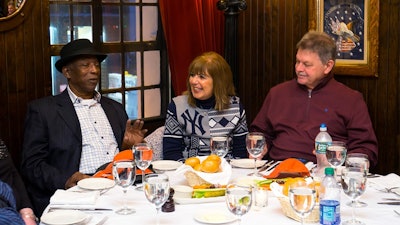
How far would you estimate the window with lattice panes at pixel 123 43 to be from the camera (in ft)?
13.6

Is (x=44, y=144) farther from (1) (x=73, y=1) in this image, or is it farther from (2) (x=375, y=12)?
(2) (x=375, y=12)

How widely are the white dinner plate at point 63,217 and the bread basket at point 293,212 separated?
67 centimetres

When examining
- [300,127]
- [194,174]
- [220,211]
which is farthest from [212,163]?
[300,127]

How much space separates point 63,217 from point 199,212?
46 cm

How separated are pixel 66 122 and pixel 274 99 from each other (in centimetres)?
120

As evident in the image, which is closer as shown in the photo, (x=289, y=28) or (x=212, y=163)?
(x=212, y=163)

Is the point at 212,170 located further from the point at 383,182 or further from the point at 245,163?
the point at 383,182

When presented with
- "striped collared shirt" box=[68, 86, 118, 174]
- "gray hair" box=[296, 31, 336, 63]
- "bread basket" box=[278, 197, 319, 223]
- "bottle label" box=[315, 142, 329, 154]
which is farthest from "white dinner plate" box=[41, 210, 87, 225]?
"gray hair" box=[296, 31, 336, 63]

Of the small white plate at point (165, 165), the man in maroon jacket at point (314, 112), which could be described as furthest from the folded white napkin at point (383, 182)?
the small white plate at point (165, 165)

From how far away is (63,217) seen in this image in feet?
6.82

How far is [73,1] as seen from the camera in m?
4.16

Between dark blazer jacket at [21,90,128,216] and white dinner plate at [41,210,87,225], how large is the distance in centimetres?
115

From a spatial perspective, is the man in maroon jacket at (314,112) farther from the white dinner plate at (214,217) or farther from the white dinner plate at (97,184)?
the white dinner plate at (214,217)

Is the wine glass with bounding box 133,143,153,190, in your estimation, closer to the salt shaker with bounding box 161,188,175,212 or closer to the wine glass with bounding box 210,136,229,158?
the salt shaker with bounding box 161,188,175,212
